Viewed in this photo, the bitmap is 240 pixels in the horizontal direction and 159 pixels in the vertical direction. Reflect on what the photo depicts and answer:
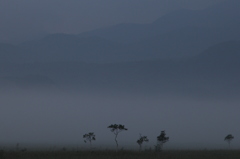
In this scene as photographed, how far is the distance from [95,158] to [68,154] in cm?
545

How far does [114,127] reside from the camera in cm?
5247

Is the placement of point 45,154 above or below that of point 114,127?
below

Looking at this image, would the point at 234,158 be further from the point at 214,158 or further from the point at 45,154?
the point at 45,154

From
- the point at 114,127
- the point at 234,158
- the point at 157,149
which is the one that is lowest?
the point at 234,158

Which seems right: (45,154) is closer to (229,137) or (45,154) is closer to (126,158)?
(126,158)

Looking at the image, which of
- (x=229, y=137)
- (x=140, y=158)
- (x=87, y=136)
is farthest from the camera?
→ (x=229, y=137)

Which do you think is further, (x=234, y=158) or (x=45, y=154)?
(x=45, y=154)

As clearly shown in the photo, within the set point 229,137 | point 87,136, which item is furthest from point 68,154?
point 229,137

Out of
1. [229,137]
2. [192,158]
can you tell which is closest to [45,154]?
[192,158]

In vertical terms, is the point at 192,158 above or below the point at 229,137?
below

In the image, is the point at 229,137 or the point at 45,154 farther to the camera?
the point at 229,137

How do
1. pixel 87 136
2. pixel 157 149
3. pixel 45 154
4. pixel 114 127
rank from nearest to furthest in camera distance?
pixel 45 154 → pixel 157 149 → pixel 114 127 → pixel 87 136

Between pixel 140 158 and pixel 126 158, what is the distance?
Answer: 1.52 m

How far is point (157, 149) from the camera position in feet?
160
